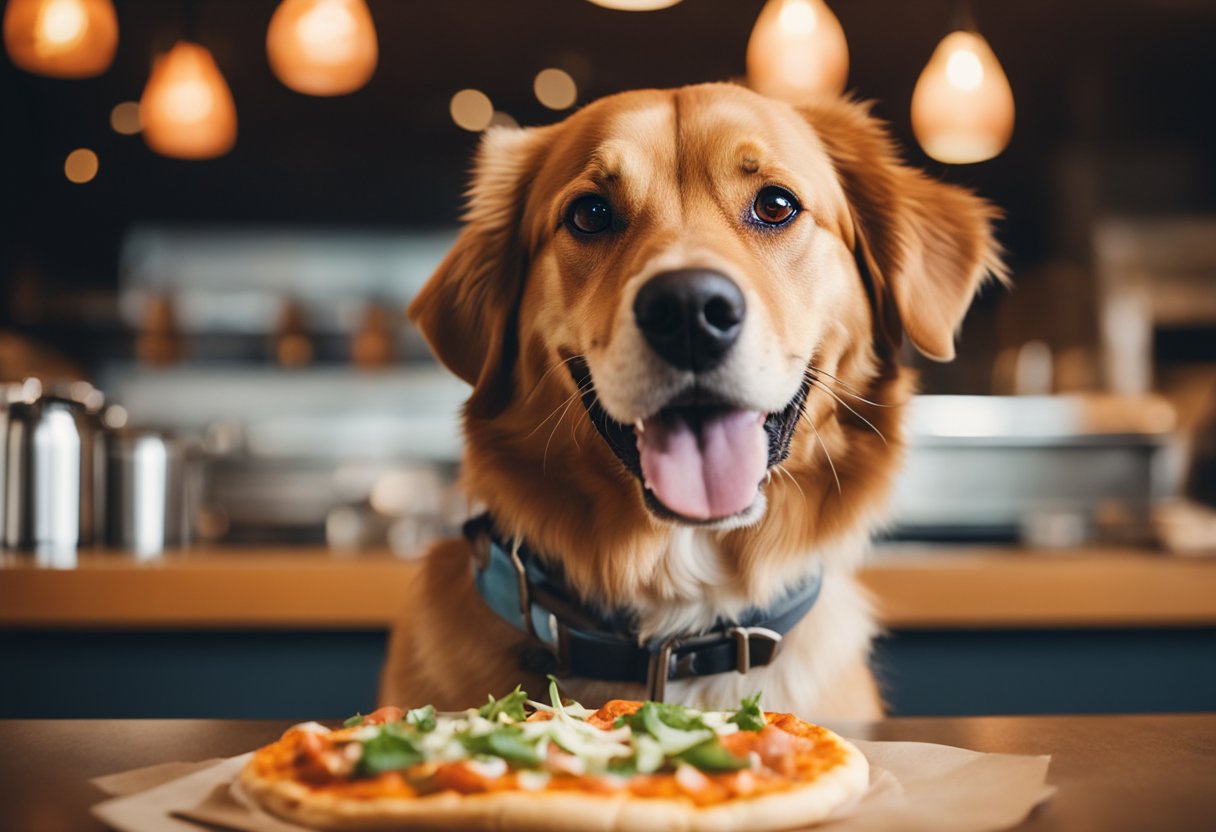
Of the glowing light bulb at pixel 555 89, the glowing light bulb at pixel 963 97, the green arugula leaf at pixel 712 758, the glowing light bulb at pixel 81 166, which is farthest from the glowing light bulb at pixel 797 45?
the glowing light bulb at pixel 81 166

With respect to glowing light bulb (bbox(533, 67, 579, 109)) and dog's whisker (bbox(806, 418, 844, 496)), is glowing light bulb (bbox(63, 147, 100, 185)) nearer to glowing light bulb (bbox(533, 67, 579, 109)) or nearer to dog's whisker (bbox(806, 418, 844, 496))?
glowing light bulb (bbox(533, 67, 579, 109))

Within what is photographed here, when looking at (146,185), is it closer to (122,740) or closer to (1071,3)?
(1071,3)

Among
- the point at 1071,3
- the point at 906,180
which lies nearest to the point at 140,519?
the point at 906,180

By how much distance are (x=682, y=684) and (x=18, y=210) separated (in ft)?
18.6

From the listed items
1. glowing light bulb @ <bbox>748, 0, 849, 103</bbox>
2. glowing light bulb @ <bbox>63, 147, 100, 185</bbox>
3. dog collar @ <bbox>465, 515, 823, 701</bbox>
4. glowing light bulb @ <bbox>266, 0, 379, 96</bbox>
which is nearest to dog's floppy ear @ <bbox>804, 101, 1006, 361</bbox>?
dog collar @ <bbox>465, 515, 823, 701</bbox>

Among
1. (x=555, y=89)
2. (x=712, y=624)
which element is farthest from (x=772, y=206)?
(x=555, y=89)

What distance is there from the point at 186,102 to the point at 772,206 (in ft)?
6.99

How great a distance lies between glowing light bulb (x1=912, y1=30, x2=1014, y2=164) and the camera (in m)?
2.92

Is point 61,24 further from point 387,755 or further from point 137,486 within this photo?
point 387,755

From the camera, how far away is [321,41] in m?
2.79

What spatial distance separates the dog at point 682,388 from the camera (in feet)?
4.37

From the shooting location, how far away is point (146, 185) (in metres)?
5.99

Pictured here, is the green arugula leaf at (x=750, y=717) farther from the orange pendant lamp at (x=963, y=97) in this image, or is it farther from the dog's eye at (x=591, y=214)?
the orange pendant lamp at (x=963, y=97)

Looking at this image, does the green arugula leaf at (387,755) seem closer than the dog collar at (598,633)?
Yes
